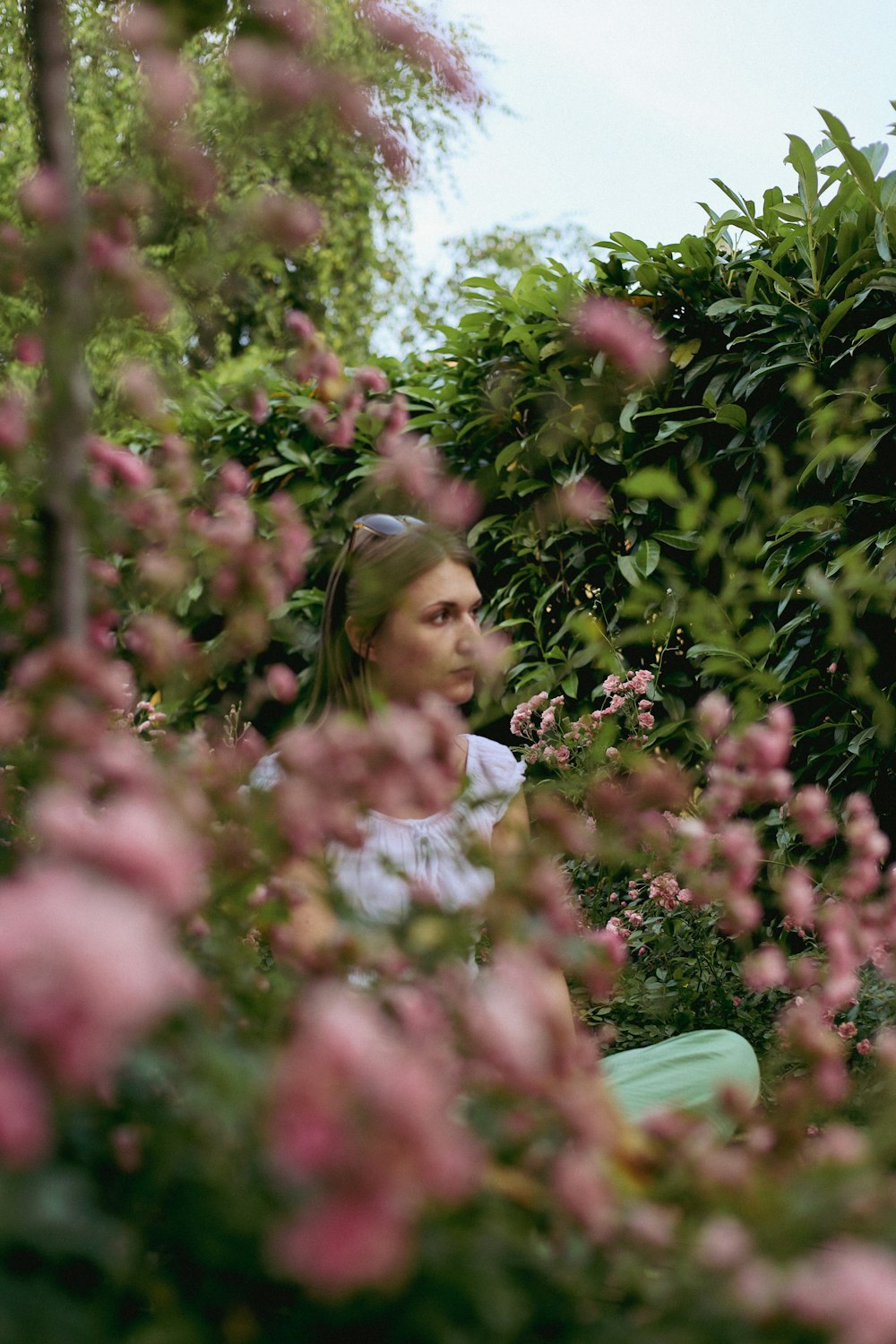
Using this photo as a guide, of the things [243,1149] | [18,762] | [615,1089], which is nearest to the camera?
[243,1149]

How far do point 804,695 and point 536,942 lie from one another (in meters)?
2.07

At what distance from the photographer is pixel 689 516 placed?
4.50ft

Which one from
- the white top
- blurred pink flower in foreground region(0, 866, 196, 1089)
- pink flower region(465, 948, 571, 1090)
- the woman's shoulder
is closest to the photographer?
blurred pink flower in foreground region(0, 866, 196, 1089)

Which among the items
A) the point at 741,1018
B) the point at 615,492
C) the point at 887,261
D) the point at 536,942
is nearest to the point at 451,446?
the point at 615,492

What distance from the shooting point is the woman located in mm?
1800

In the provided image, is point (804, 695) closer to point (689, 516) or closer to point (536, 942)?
point (689, 516)

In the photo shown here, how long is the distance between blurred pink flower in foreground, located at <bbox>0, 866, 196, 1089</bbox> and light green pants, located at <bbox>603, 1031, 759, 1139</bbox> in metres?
1.39

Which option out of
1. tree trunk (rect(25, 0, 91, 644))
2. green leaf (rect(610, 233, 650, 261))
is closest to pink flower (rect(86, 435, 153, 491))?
tree trunk (rect(25, 0, 91, 644))

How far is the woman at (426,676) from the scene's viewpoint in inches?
70.9

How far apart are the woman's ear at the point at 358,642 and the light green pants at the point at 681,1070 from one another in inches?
34.8

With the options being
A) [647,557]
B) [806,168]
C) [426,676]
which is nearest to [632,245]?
[806,168]

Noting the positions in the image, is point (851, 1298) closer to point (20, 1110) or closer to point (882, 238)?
point (20, 1110)

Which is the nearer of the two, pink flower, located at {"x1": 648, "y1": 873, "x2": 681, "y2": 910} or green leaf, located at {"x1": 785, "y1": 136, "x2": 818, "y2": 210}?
green leaf, located at {"x1": 785, "y1": 136, "x2": 818, "y2": 210}

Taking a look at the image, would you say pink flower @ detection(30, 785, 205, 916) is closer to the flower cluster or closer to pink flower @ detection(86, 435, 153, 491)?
pink flower @ detection(86, 435, 153, 491)
